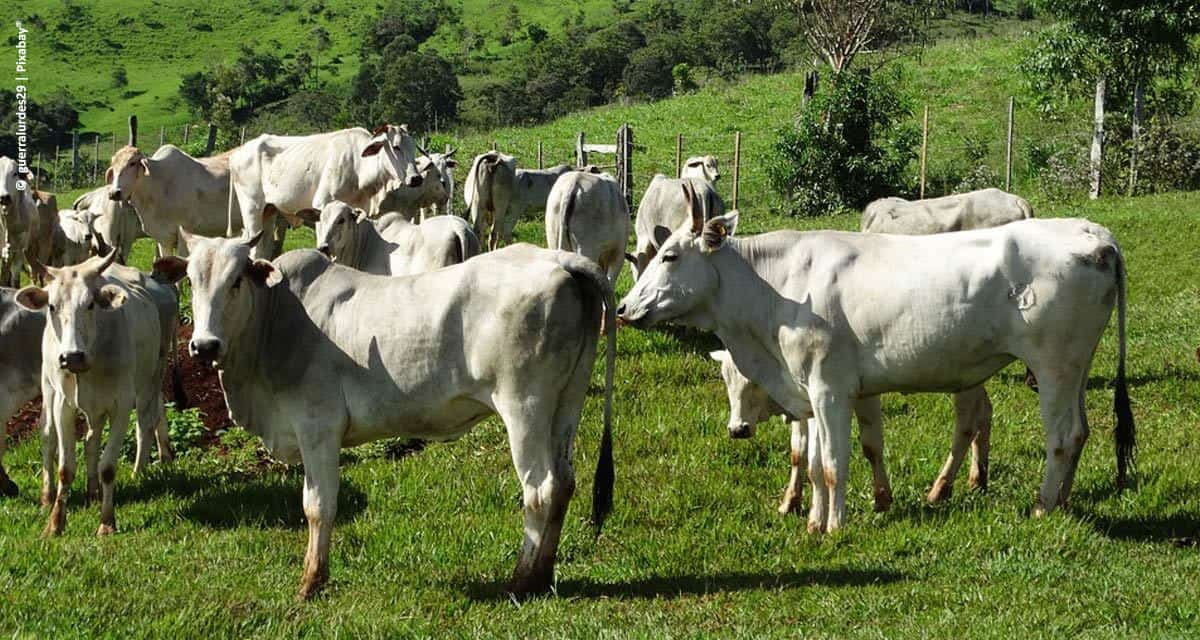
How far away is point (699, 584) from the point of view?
8375mm

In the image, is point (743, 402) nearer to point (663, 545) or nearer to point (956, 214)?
point (663, 545)

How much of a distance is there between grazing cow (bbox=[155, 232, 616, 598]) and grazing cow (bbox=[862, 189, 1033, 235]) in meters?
7.15

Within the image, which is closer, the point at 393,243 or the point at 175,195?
the point at 393,243

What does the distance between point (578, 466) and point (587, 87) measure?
74155mm

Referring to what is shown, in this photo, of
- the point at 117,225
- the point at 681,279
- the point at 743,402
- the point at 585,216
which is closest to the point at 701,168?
the point at 585,216

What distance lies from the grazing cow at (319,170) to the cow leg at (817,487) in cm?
692

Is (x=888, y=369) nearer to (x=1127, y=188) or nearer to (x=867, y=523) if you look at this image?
(x=867, y=523)

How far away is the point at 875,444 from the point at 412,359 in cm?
373

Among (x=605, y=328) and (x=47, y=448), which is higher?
(x=605, y=328)

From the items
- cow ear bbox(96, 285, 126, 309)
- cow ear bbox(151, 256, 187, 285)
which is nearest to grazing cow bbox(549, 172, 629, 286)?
cow ear bbox(96, 285, 126, 309)

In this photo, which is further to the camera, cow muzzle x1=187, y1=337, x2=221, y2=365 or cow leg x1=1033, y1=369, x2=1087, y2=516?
cow leg x1=1033, y1=369, x2=1087, y2=516

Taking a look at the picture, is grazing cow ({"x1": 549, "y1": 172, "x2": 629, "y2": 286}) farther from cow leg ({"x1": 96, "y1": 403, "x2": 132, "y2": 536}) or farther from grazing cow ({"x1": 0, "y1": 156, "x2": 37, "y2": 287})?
grazing cow ({"x1": 0, "y1": 156, "x2": 37, "y2": 287})

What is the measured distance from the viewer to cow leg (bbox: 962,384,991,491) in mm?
10508

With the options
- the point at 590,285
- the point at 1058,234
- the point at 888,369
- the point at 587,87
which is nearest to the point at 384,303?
the point at 590,285
